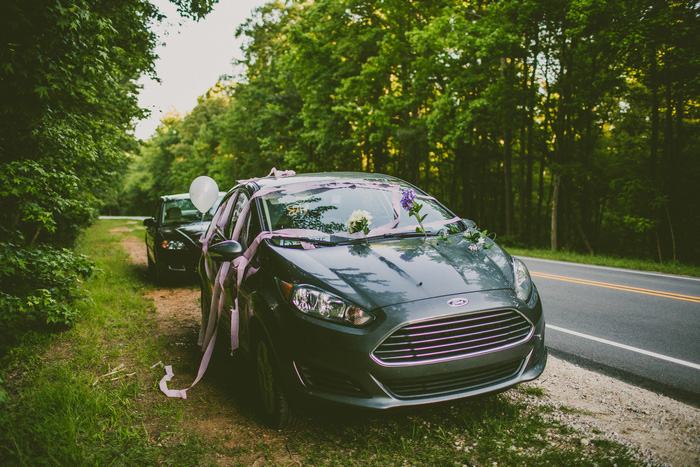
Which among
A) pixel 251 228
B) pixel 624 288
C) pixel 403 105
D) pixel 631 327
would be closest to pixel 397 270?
pixel 251 228

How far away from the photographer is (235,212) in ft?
14.3

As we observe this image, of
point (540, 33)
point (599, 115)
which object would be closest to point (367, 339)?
point (540, 33)

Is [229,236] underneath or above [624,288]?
above

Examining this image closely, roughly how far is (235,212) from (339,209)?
1.26 m

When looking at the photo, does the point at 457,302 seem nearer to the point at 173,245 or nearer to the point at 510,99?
the point at 173,245

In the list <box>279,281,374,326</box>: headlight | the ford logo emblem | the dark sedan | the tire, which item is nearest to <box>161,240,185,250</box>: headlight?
the dark sedan

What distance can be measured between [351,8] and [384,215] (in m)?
Result: 22.1

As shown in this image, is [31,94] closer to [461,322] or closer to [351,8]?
[461,322]

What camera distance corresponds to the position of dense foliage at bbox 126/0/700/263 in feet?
46.7

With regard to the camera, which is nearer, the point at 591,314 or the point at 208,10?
the point at 591,314

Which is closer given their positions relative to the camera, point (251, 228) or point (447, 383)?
point (447, 383)

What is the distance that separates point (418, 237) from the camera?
345 centimetres

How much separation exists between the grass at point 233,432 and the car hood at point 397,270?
0.70 meters

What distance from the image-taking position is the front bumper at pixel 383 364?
2.44 m
